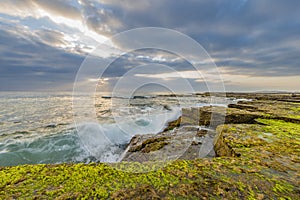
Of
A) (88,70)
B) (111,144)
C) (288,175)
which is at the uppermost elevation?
(88,70)

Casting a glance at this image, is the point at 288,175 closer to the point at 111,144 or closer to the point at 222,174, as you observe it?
the point at 222,174

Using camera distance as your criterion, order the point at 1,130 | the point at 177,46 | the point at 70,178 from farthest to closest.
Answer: the point at 1,130
the point at 177,46
the point at 70,178

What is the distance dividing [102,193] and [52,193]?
575mm

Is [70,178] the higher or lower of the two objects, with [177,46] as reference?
lower

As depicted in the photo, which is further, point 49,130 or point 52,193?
point 49,130

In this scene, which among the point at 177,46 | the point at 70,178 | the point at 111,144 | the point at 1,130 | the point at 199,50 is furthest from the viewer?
the point at 1,130

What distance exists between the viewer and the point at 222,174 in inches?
84.9

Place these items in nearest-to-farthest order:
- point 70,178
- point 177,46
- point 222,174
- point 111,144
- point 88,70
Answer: point 70,178 < point 222,174 < point 88,70 < point 177,46 < point 111,144

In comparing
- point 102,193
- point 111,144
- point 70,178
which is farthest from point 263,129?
point 111,144

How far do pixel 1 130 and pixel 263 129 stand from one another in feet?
51.7

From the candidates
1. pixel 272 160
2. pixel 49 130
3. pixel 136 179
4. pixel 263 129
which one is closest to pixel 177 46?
pixel 263 129

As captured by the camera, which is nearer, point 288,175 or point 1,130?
point 288,175

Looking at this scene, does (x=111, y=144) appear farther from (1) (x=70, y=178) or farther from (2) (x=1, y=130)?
(2) (x=1, y=130)

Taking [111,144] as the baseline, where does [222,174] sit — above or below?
above
